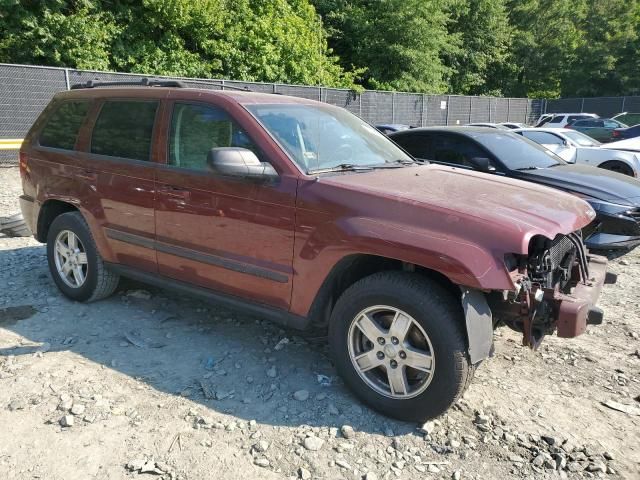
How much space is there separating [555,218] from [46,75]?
13.1m

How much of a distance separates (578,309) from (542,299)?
187 mm

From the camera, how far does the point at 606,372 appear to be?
3809 millimetres

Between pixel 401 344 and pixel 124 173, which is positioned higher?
pixel 124 173

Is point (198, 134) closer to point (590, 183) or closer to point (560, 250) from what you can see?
point (560, 250)

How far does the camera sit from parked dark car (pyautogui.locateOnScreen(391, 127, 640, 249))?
586 centimetres

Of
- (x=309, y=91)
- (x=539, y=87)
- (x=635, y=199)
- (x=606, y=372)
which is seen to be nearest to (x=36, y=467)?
(x=606, y=372)

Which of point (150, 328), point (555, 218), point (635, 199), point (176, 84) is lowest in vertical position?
point (150, 328)

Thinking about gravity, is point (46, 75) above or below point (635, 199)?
above

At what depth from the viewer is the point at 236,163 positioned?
3.32 meters

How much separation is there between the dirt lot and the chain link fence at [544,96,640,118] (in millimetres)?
34043

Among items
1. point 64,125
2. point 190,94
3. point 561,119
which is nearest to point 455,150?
point 190,94

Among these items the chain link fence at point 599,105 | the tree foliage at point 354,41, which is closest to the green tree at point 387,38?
the tree foliage at point 354,41

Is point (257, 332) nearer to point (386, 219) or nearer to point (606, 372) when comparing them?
point (386, 219)


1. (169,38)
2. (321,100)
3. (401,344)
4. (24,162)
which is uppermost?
(169,38)
